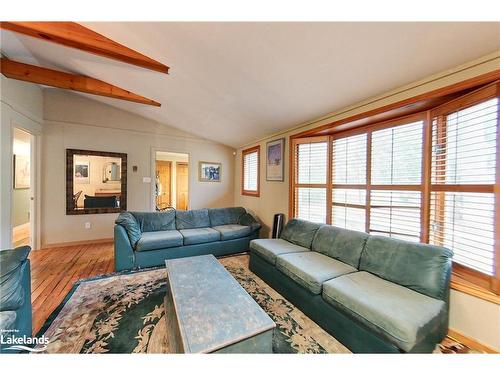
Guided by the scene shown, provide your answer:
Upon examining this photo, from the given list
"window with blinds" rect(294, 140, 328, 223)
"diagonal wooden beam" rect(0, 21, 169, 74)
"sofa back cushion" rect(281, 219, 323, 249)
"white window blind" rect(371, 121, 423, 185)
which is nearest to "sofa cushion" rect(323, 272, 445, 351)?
"sofa back cushion" rect(281, 219, 323, 249)

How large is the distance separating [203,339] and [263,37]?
7.18 feet

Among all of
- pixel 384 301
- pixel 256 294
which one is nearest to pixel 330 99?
pixel 384 301

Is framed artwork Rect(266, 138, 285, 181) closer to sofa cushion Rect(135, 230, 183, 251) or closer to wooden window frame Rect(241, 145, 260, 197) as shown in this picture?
wooden window frame Rect(241, 145, 260, 197)

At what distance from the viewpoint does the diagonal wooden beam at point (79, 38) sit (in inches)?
79.8

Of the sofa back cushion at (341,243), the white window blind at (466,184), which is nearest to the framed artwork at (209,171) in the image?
the sofa back cushion at (341,243)

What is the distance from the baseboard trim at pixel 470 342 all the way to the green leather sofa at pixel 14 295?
3.14m

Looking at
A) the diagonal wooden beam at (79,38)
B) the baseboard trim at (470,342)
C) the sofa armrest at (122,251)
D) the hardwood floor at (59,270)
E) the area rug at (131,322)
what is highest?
the diagonal wooden beam at (79,38)

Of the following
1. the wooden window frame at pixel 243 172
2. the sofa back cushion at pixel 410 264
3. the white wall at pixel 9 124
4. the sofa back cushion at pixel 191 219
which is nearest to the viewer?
the sofa back cushion at pixel 410 264

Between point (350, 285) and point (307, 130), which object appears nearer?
point (350, 285)

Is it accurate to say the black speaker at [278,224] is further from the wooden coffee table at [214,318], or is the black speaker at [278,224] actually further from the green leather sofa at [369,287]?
the wooden coffee table at [214,318]

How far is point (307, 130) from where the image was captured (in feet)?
10.4

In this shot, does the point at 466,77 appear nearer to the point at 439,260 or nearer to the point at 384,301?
the point at 439,260

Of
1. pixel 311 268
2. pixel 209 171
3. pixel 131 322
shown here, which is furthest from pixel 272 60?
pixel 209 171
